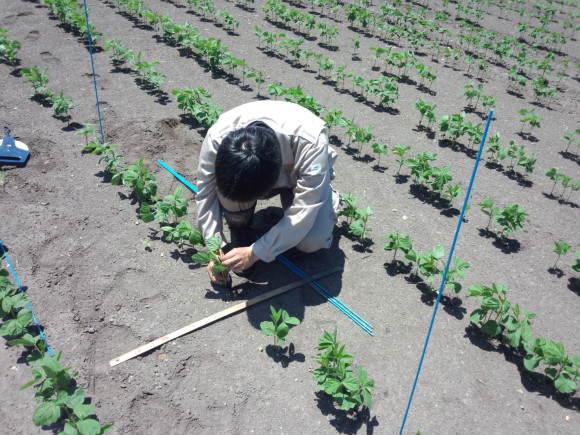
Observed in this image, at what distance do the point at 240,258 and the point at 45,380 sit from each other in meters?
1.27

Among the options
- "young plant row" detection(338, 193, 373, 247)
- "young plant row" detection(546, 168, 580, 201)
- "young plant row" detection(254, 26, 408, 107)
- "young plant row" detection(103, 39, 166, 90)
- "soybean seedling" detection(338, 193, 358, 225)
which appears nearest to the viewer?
"young plant row" detection(338, 193, 373, 247)

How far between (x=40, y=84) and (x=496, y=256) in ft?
16.7

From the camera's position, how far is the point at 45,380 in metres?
2.54

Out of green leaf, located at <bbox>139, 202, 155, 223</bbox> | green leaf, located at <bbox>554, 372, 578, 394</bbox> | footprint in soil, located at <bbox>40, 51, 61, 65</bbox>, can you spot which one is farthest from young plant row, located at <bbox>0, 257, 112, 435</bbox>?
footprint in soil, located at <bbox>40, 51, 61, 65</bbox>

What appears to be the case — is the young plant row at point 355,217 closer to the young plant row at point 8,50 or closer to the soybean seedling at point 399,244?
the soybean seedling at point 399,244

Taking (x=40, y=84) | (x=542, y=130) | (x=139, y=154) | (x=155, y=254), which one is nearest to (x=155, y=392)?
(x=155, y=254)

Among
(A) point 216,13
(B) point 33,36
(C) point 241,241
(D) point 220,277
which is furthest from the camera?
(A) point 216,13

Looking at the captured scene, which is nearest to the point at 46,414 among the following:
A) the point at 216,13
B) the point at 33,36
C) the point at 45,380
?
the point at 45,380

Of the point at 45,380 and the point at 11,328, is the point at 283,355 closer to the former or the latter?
the point at 45,380

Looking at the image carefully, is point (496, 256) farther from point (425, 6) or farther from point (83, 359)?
point (425, 6)

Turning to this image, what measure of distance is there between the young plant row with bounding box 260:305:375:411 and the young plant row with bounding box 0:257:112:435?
1047 millimetres

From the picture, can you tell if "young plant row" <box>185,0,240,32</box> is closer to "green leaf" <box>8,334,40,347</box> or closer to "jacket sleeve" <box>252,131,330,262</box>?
"jacket sleeve" <box>252,131,330,262</box>

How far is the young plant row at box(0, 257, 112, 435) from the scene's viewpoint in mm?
2343

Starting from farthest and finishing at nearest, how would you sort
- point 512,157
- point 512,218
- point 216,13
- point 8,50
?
1. point 216,13
2. point 8,50
3. point 512,157
4. point 512,218
